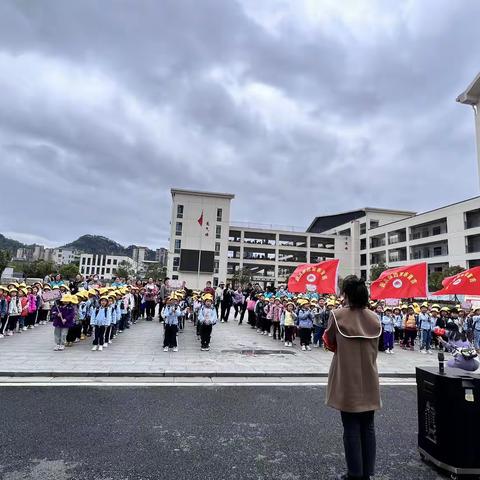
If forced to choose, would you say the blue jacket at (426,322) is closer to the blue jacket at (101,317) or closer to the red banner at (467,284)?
the red banner at (467,284)

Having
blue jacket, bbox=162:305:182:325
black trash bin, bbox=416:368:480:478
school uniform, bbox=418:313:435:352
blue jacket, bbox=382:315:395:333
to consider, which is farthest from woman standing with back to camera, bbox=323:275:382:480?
school uniform, bbox=418:313:435:352

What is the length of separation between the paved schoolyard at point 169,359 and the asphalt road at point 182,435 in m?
1.34

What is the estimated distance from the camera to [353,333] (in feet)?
10.3

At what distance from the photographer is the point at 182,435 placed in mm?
4375

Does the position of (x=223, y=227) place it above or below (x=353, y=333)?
above

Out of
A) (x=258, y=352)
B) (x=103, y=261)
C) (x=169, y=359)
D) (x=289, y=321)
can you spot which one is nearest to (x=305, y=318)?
(x=289, y=321)

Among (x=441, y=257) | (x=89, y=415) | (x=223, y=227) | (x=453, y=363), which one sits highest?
(x=223, y=227)

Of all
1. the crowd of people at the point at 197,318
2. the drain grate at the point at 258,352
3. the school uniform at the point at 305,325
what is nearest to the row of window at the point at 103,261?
the crowd of people at the point at 197,318

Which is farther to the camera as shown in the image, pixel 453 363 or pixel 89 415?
pixel 89 415

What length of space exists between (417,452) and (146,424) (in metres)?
3.41

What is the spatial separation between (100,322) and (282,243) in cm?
6328

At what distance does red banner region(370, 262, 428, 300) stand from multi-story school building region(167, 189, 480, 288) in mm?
38292

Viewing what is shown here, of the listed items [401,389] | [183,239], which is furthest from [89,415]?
[183,239]

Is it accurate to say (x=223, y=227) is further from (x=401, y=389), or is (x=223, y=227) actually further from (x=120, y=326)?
(x=401, y=389)
